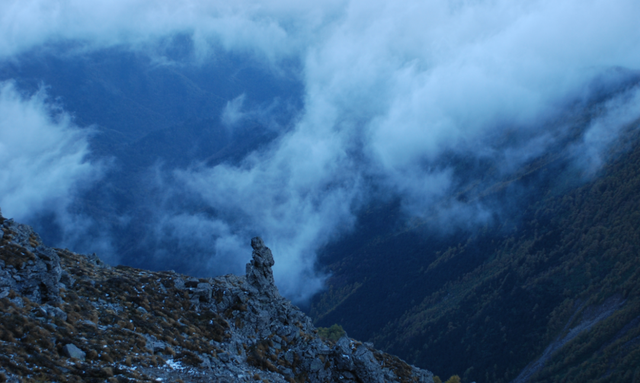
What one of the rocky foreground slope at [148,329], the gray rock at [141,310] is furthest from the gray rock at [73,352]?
the gray rock at [141,310]

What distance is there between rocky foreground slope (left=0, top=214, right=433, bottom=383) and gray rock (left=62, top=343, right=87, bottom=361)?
8 cm

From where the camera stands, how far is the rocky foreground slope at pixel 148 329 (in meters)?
29.1

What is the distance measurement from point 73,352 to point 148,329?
9772 millimetres

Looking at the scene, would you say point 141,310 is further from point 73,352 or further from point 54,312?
point 73,352

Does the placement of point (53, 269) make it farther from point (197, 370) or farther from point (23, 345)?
point (197, 370)

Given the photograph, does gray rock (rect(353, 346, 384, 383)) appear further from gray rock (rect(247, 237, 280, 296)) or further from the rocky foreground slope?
gray rock (rect(247, 237, 280, 296))

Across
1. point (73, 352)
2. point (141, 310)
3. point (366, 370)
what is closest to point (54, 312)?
point (73, 352)

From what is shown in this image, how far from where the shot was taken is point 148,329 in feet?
128

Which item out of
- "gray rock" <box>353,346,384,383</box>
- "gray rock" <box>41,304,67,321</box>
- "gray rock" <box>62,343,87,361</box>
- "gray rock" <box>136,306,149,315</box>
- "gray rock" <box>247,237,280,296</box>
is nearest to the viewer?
"gray rock" <box>62,343,87,361</box>

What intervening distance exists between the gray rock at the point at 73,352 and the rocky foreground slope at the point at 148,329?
77 mm

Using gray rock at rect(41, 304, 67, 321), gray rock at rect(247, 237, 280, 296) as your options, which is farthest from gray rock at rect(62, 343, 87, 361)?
gray rock at rect(247, 237, 280, 296)

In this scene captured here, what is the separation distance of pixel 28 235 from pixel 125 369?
882 inches

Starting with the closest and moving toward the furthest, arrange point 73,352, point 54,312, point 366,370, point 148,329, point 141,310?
point 73,352, point 54,312, point 148,329, point 141,310, point 366,370

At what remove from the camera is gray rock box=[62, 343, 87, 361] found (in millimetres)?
29062
